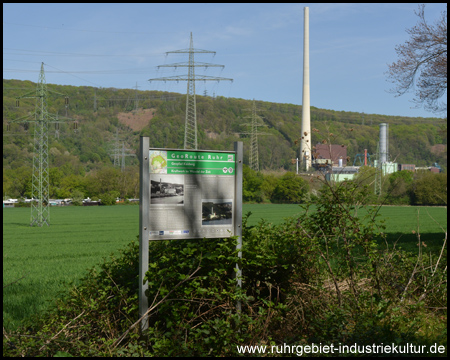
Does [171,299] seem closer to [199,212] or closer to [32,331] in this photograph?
[199,212]

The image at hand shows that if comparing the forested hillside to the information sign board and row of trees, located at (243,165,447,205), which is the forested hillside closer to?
row of trees, located at (243,165,447,205)

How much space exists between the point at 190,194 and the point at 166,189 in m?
0.33

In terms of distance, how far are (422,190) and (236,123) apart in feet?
327

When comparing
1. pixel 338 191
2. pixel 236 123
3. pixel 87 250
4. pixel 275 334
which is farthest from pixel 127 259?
pixel 236 123

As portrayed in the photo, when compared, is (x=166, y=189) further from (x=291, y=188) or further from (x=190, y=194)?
(x=291, y=188)

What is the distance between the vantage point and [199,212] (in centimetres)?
697

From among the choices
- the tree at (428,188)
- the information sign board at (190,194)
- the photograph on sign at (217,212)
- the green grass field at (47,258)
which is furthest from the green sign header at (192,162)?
the tree at (428,188)

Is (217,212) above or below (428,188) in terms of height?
above

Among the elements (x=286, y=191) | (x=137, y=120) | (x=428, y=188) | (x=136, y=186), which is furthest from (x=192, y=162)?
(x=137, y=120)

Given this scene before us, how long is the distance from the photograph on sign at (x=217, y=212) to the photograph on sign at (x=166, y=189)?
378 millimetres

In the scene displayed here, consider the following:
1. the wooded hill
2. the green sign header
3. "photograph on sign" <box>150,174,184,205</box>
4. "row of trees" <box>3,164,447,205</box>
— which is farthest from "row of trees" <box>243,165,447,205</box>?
"photograph on sign" <box>150,174,184,205</box>

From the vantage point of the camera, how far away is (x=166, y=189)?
6828mm

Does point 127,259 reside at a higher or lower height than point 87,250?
higher

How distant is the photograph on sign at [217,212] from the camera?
23.2 feet
